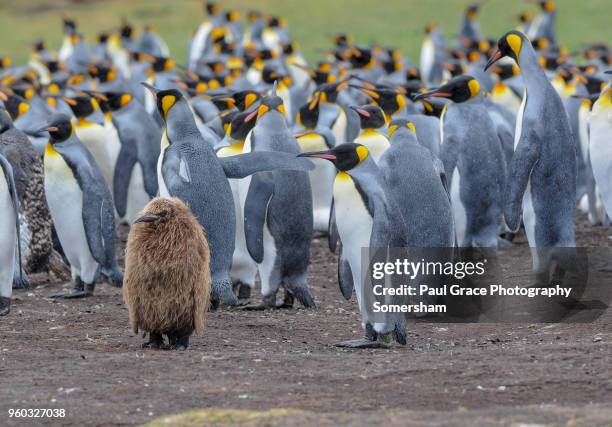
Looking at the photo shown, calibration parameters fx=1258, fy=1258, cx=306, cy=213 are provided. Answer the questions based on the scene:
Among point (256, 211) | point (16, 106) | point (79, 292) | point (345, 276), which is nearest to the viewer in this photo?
point (345, 276)

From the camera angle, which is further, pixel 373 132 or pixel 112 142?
pixel 112 142

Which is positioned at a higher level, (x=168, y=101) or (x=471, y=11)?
(x=471, y=11)

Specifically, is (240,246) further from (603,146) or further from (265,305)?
(603,146)

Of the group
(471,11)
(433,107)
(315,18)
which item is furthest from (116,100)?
(315,18)

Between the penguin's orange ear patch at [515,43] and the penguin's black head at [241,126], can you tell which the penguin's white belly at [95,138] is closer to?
the penguin's black head at [241,126]

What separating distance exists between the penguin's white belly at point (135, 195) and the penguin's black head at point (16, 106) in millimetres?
1769

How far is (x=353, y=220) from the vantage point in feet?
17.9

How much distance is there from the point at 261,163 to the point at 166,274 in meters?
1.20

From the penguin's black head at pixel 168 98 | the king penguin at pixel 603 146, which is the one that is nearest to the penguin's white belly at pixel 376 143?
the king penguin at pixel 603 146

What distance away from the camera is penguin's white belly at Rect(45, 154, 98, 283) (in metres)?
6.98

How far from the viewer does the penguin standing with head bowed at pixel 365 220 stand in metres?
5.32

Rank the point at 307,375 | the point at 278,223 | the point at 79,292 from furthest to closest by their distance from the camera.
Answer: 1. the point at 79,292
2. the point at 278,223
3. the point at 307,375

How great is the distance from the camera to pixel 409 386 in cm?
443

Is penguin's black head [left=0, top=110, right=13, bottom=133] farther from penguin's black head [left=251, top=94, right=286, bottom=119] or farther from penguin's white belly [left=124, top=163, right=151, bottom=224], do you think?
penguin's white belly [left=124, top=163, right=151, bottom=224]
